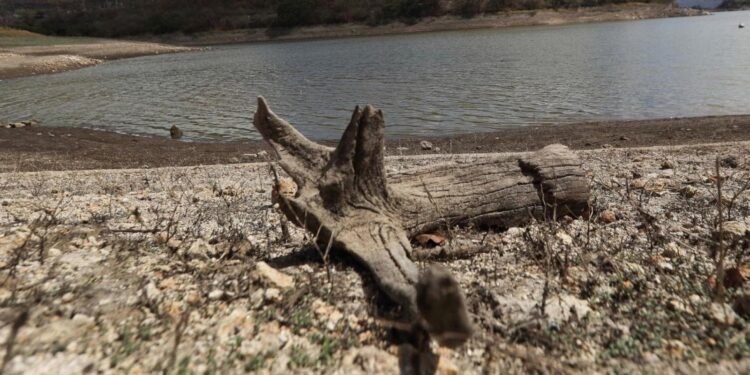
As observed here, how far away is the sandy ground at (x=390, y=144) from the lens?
10.6 metres

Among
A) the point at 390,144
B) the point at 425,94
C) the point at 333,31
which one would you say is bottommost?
the point at 390,144

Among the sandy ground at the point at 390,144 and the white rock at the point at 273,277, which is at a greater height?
the white rock at the point at 273,277

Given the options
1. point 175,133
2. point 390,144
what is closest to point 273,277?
point 390,144

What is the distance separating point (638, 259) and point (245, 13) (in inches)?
3810

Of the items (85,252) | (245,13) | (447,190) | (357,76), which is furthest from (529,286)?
(245,13)

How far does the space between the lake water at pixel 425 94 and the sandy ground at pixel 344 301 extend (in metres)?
9.84

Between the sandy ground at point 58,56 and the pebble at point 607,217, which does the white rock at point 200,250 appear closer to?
the pebble at point 607,217

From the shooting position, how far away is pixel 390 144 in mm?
12023

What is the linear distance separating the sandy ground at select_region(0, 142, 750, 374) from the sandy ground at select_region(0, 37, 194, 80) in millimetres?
35417

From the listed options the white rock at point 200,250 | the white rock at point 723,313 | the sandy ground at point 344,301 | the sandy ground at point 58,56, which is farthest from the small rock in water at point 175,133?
the sandy ground at point 58,56

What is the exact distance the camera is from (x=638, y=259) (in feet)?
10.5

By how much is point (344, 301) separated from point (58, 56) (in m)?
47.9

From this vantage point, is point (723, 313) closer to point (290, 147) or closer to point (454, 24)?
point (290, 147)

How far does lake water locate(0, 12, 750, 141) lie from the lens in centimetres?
1436
